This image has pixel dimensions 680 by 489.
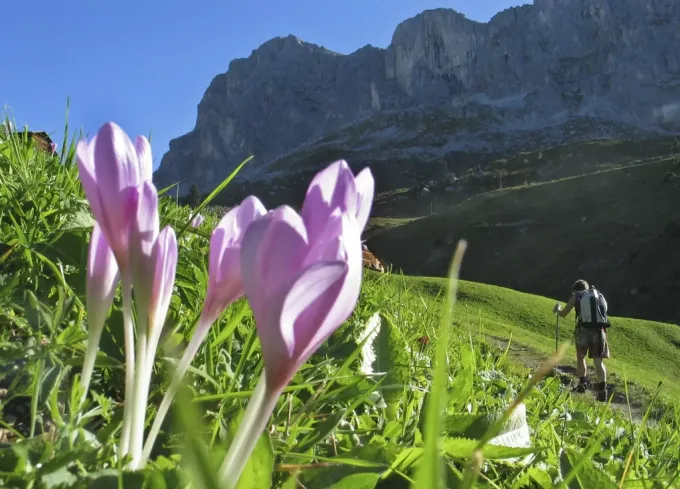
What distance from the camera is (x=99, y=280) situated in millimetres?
742

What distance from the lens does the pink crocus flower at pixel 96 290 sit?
28.8 inches

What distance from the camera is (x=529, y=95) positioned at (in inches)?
5901

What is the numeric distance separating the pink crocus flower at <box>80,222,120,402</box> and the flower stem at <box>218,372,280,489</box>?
273mm

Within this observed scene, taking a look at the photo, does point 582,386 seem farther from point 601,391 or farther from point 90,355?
point 90,355

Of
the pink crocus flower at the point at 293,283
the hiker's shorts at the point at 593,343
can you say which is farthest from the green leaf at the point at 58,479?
the hiker's shorts at the point at 593,343

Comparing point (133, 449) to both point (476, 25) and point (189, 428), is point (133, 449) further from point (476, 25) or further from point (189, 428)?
point (476, 25)

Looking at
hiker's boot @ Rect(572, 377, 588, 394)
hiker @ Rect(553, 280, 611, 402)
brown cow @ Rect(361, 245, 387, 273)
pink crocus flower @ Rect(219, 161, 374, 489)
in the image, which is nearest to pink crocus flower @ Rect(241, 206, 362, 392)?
pink crocus flower @ Rect(219, 161, 374, 489)

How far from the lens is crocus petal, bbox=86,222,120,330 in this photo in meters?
0.74

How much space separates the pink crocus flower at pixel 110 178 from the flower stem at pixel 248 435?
239 mm

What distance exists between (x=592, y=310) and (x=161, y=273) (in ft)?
37.9

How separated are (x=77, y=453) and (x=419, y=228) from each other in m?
60.2

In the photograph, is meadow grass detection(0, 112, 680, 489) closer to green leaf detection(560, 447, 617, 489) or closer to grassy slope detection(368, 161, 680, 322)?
green leaf detection(560, 447, 617, 489)

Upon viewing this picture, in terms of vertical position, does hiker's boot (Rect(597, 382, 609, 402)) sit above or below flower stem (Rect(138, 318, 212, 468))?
below

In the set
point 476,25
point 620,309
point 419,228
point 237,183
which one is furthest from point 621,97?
point 620,309
